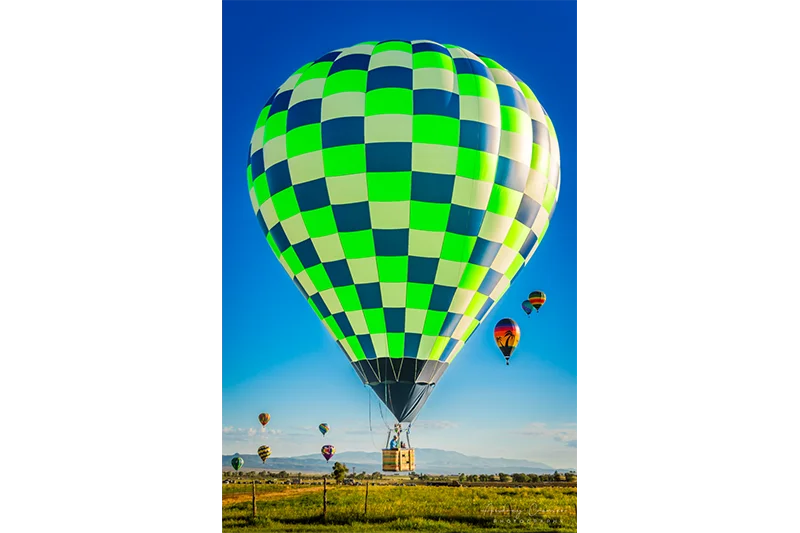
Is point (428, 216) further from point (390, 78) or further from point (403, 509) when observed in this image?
point (403, 509)

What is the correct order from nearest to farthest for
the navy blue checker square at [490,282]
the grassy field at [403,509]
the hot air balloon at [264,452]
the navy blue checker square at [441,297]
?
the grassy field at [403,509] < the hot air balloon at [264,452] < the navy blue checker square at [441,297] < the navy blue checker square at [490,282]

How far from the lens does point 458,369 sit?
20.3 feet

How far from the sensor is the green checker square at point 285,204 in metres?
5.76

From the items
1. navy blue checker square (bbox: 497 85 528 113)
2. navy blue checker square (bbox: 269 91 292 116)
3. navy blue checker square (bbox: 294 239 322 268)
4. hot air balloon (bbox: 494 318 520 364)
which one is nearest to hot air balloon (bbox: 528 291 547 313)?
hot air balloon (bbox: 494 318 520 364)

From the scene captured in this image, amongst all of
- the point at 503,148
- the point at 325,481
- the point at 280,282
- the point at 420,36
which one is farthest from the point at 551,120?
the point at 325,481

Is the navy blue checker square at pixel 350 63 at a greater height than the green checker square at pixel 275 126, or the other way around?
the navy blue checker square at pixel 350 63

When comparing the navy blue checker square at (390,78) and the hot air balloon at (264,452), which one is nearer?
the hot air balloon at (264,452)

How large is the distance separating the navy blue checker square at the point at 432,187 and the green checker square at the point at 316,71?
1042 millimetres

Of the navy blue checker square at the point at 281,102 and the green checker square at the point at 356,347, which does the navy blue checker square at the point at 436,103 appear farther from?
the green checker square at the point at 356,347

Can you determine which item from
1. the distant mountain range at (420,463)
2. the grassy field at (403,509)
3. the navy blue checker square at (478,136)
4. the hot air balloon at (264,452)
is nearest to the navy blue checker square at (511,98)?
the navy blue checker square at (478,136)

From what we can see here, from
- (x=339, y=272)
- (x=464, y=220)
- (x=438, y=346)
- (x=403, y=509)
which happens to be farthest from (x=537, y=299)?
(x=403, y=509)

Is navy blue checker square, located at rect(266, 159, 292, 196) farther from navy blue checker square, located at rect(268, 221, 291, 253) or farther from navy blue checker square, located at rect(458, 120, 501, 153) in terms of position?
navy blue checker square, located at rect(458, 120, 501, 153)

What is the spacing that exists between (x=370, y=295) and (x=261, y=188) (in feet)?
3.73

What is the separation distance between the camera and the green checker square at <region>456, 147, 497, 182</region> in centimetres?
552
